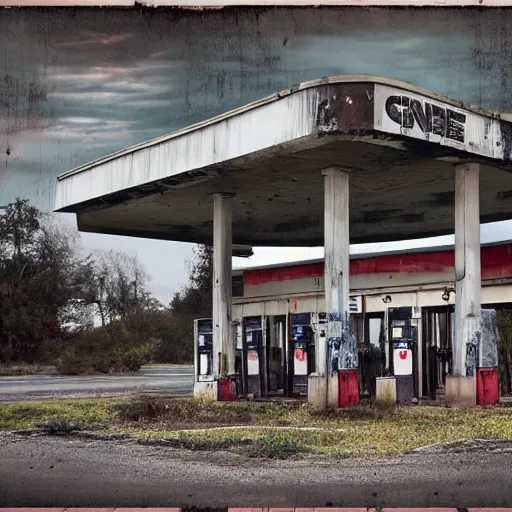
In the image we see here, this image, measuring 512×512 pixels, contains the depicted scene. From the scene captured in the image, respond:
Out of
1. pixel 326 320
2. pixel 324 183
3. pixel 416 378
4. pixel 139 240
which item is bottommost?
pixel 416 378

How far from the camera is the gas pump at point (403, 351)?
41.5ft

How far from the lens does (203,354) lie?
12984 mm

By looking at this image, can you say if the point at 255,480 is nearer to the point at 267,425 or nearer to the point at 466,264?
the point at 267,425

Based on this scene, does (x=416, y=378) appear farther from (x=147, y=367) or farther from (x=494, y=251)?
(x=147, y=367)

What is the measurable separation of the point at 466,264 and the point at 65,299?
214 inches

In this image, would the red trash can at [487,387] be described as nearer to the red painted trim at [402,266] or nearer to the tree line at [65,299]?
the red painted trim at [402,266]

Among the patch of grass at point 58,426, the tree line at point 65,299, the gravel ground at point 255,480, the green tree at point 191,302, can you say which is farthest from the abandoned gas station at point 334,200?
the gravel ground at point 255,480

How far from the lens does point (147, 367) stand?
8.64m

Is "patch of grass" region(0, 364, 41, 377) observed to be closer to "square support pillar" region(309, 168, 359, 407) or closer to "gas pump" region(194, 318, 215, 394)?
"gas pump" region(194, 318, 215, 394)

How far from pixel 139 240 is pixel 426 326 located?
21.2 feet

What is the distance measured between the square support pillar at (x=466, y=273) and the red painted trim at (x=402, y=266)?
1.43ft

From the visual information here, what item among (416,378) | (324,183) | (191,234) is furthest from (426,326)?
(191,234)

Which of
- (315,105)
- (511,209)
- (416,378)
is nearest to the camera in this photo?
(315,105)

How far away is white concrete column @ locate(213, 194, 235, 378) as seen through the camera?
1080cm
